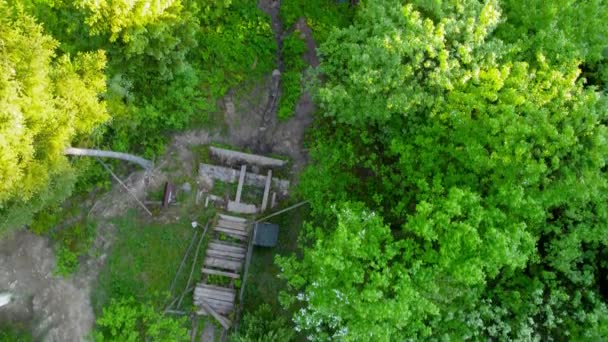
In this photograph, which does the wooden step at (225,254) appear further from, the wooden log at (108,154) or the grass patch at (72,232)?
the grass patch at (72,232)

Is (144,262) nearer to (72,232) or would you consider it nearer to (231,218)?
(72,232)

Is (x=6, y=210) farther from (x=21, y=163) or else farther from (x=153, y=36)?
(x=153, y=36)

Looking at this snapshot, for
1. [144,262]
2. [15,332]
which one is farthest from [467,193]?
[15,332]

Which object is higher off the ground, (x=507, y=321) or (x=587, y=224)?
(x=587, y=224)

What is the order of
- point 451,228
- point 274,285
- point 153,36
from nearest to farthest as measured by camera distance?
point 451,228 < point 153,36 < point 274,285

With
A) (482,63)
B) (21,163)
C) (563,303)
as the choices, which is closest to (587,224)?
(563,303)
